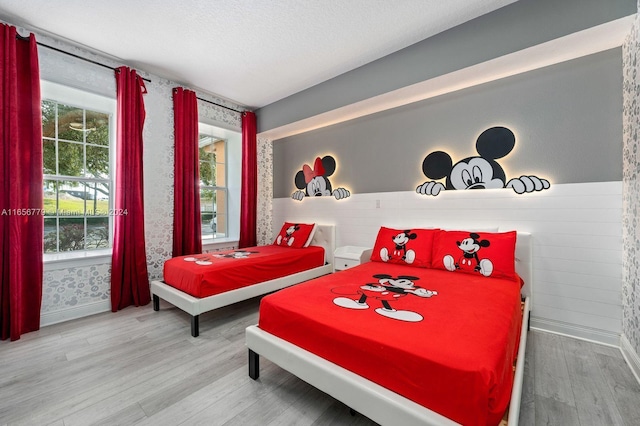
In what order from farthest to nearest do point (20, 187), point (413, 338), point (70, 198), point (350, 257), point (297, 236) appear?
1. point (297, 236)
2. point (350, 257)
3. point (70, 198)
4. point (20, 187)
5. point (413, 338)

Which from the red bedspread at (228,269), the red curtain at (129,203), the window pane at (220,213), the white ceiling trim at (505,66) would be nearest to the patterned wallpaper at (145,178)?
the red curtain at (129,203)

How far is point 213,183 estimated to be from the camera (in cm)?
444

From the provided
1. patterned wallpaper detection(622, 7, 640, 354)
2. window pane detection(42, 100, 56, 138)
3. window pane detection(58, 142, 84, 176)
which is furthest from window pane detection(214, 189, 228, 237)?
patterned wallpaper detection(622, 7, 640, 354)

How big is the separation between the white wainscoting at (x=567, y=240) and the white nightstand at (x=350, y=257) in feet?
2.86

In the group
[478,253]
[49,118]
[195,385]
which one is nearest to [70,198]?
[49,118]

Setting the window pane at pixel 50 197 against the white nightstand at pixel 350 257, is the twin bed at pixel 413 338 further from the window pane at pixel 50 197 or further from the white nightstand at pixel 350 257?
the window pane at pixel 50 197

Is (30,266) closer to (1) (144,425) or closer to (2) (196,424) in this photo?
(1) (144,425)

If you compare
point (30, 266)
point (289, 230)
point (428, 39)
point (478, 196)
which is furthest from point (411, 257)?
point (30, 266)

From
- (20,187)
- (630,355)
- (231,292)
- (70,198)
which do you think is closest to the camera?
(630,355)

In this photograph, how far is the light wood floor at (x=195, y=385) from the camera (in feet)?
4.75

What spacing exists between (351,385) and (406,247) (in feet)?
5.50

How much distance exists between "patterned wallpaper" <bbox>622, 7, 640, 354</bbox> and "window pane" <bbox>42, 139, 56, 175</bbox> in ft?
16.6

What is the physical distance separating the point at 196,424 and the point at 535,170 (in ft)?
10.3

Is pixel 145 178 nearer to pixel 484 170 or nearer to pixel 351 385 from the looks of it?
pixel 351 385
